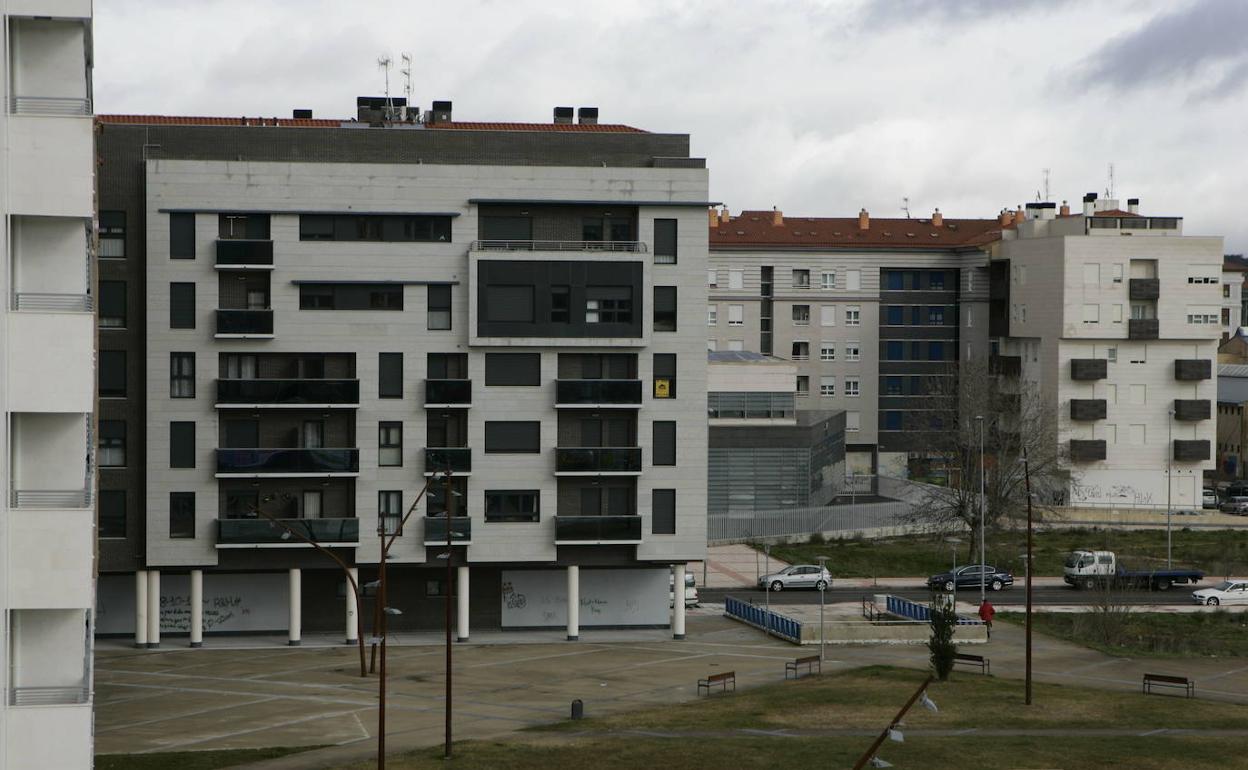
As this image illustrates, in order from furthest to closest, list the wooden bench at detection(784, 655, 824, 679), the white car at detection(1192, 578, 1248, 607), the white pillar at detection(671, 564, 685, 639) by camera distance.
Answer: the white car at detection(1192, 578, 1248, 607), the white pillar at detection(671, 564, 685, 639), the wooden bench at detection(784, 655, 824, 679)

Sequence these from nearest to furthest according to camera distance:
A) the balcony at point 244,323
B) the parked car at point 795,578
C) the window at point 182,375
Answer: the balcony at point 244,323 → the window at point 182,375 → the parked car at point 795,578

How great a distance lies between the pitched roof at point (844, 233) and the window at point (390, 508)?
233 ft

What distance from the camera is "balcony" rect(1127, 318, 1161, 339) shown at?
116 metres

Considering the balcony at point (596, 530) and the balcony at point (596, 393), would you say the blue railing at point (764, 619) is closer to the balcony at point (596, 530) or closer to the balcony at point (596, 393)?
the balcony at point (596, 530)

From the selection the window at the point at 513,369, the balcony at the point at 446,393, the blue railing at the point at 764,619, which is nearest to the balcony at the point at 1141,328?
the blue railing at the point at 764,619

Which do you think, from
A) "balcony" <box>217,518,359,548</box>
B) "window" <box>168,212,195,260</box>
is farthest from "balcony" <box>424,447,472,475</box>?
"window" <box>168,212,195,260</box>

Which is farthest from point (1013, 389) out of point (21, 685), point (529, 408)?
point (21, 685)

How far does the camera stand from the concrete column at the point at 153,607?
6600 cm

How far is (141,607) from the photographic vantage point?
66250mm

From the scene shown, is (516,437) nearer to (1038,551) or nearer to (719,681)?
(719,681)

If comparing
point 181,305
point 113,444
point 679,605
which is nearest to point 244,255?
point 181,305

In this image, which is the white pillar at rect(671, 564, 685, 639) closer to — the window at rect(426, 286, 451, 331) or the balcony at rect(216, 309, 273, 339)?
the window at rect(426, 286, 451, 331)

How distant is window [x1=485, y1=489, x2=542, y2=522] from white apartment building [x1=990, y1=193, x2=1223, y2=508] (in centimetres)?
5750

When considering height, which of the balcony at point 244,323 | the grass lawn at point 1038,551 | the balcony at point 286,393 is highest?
the balcony at point 244,323
